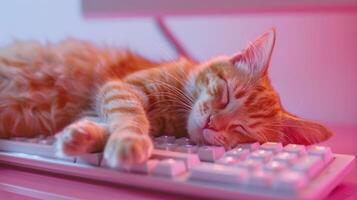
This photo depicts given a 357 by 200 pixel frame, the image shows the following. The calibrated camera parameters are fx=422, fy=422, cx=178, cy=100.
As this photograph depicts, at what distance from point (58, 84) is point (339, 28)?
2.96ft

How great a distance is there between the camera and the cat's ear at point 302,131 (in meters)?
0.92

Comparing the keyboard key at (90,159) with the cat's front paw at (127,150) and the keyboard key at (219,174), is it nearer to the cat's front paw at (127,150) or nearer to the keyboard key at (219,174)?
the cat's front paw at (127,150)

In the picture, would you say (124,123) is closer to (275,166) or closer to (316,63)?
(275,166)

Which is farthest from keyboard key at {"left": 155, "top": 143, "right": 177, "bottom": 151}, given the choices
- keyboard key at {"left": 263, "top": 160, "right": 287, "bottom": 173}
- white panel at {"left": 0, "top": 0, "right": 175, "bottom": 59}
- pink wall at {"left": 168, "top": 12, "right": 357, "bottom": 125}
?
white panel at {"left": 0, "top": 0, "right": 175, "bottom": 59}

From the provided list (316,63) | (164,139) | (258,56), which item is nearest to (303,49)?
(316,63)

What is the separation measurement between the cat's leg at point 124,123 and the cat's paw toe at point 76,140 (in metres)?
0.04

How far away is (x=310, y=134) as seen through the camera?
36.5 inches

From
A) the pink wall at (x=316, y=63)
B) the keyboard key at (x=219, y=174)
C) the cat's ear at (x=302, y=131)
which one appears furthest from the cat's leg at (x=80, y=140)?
the pink wall at (x=316, y=63)

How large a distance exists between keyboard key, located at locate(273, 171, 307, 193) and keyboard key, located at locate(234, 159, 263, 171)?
0.06 m

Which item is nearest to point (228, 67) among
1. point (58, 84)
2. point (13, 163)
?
point (58, 84)

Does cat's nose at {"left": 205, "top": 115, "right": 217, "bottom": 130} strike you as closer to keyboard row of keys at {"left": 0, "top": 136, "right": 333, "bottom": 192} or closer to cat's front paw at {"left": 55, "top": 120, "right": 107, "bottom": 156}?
keyboard row of keys at {"left": 0, "top": 136, "right": 333, "bottom": 192}

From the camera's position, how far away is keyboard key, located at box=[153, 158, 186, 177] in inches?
25.9

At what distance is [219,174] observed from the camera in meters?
0.62

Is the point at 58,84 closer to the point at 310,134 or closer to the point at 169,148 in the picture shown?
the point at 169,148
